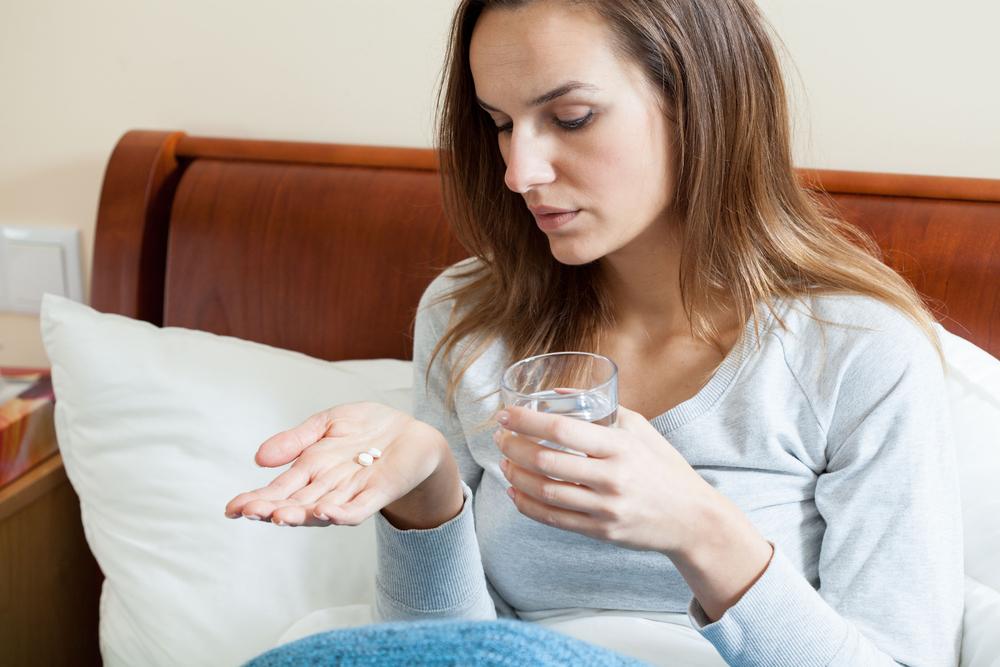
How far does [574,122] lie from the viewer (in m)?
1.06

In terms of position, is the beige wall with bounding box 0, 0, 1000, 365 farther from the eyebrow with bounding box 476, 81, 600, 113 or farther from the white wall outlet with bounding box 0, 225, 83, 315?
the eyebrow with bounding box 476, 81, 600, 113

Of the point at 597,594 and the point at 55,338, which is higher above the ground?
the point at 55,338

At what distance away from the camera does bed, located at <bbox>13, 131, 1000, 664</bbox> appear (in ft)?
5.14

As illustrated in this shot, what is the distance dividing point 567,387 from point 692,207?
34 centimetres

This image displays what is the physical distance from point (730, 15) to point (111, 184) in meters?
1.02

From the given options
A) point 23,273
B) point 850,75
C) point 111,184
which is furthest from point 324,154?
point 850,75

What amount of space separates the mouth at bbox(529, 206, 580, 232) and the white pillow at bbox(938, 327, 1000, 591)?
0.45 m

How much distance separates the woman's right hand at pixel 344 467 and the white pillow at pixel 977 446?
546 mm

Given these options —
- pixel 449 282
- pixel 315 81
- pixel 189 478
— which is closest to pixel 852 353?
pixel 449 282

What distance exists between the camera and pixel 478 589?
1.12m

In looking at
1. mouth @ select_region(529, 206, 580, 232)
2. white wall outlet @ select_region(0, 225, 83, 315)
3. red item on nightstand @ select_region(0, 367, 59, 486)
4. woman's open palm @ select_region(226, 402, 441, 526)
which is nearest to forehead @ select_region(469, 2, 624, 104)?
mouth @ select_region(529, 206, 580, 232)

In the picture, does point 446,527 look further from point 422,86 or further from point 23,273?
point 23,273

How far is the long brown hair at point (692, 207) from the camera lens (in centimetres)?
107

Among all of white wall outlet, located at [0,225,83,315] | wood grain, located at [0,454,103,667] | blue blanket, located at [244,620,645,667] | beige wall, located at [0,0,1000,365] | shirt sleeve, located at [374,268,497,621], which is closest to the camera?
blue blanket, located at [244,620,645,667]
